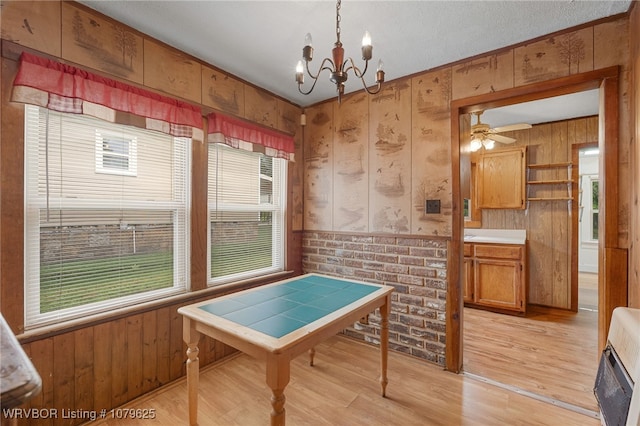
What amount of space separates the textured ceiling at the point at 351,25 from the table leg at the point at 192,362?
1900 millimetres

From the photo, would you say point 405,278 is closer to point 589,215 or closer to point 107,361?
point 107,361

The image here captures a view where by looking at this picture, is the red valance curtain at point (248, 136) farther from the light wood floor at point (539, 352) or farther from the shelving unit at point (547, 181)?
the shelving unit at point (547, 181)

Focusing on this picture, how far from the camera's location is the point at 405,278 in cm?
263

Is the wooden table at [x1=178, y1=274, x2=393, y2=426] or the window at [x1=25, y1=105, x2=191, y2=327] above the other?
the window at [x1=25, y1=105, x2=191, y2=327]

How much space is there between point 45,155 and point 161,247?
2.94 feet

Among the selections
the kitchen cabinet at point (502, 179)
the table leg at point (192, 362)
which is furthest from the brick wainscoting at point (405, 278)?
the kitchen cabinet at point (502, 179)

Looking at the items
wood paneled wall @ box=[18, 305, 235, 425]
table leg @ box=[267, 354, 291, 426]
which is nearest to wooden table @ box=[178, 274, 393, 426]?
table leg @ box=[267, 354, 291, 426]

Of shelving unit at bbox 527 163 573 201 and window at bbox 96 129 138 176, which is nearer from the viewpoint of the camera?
window at bbox 96 129 138 176

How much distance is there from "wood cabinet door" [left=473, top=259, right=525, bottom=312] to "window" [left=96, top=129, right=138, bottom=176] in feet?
13.1

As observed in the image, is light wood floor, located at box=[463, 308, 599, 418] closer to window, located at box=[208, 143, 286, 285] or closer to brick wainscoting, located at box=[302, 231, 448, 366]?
brick wainscoting, located at box=[302, 231, 448, 366]

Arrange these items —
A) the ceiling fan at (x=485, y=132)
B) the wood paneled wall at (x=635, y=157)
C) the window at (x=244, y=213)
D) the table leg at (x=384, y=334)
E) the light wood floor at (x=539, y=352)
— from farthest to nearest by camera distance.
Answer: the ceiling fan at (x=485, y=132) < the window at (x=244, y=213) < the light wood floor at (x=539, y=352) < the table leg at (x=384, y=334) < the wood paneled wall at (x=635, y=157)

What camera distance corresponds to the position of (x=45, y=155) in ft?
5.40

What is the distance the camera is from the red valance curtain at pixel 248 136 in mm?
2396

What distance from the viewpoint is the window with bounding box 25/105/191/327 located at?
1631 mm
